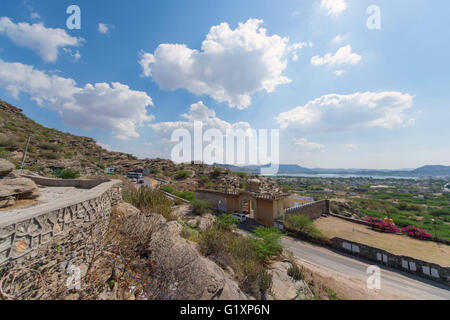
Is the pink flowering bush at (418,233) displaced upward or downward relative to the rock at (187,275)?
downward

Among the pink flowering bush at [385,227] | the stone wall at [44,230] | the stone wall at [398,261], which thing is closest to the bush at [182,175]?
the stone wall at [398,261]

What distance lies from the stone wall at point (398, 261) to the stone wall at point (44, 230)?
1467cm

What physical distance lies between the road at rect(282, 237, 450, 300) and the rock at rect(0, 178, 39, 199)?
39.3 feet

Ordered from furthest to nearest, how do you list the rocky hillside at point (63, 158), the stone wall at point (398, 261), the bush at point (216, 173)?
the bush at point (216, 173) < the rocky hillside at point (63, 158) < the stone wall at point (398, 261)

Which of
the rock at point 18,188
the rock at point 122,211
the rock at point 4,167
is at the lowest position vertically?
the rock at point 122,211

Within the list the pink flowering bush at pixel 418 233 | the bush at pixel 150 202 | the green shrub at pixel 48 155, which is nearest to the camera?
the bush at pixel 150 202

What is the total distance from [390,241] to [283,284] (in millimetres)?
14775

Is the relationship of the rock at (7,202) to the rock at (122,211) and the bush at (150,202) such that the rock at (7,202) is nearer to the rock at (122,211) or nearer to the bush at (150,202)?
the rock at (122,211)

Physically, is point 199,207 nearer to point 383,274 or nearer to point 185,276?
point 185,276

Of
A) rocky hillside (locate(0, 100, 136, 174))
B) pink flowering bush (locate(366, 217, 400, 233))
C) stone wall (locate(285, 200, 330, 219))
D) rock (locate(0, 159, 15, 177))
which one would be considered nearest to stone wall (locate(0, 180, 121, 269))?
rock (locate(0, 159, 15, 177))

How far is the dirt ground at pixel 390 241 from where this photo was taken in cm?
1094

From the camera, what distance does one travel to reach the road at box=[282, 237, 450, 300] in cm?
766
